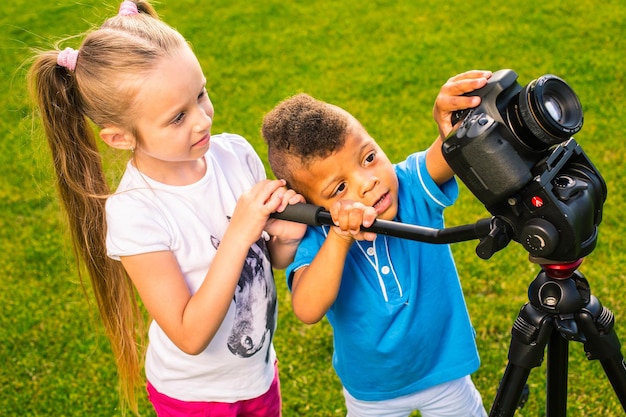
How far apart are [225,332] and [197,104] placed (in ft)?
2.21

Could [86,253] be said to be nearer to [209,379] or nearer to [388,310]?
[209,379]

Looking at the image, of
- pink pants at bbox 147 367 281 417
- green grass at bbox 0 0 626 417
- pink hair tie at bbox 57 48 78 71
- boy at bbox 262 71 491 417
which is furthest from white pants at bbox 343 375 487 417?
pink hair tie at bbox 57 48 78 71

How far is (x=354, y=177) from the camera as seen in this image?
201 centimetres

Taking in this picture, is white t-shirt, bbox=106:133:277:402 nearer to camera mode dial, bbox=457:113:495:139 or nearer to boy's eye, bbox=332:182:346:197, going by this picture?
boy's eye, bbox=332:182:346:197

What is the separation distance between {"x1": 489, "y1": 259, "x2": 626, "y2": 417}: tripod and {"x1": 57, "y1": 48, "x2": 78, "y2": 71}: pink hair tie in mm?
1321

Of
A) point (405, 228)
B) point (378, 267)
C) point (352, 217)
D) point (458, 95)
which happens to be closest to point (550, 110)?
point (458, 95)

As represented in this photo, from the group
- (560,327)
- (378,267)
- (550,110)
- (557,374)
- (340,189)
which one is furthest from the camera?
(378,267)

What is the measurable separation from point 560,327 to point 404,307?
0.51 meters

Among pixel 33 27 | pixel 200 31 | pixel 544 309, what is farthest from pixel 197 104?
pixel 33 27

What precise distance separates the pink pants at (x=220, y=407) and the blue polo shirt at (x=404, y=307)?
281 millimetres

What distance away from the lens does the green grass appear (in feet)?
11.8

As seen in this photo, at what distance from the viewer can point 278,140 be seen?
6.80 feet

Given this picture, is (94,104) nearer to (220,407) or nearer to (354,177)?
(354,177)

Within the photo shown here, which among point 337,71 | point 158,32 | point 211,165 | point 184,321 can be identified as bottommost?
point 337,71
